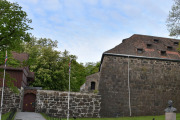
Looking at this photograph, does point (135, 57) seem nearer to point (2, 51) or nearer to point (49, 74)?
point (2, 51)

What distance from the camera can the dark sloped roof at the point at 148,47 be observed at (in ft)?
80.5

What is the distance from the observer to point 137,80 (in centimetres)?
2367

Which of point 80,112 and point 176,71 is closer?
point 80,112

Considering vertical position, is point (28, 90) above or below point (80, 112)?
above

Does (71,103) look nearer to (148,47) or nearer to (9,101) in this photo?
(9,101)

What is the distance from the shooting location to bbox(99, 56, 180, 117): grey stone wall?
2261cm

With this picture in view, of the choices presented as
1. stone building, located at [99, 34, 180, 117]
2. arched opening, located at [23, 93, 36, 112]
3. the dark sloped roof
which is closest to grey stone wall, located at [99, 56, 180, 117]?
stone building, located at [99, 34, 180, 117]

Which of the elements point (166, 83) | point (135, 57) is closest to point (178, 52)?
point (166, 83)

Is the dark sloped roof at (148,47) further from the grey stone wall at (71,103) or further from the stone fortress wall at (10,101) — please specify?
the stone fortress wall at (10,101)

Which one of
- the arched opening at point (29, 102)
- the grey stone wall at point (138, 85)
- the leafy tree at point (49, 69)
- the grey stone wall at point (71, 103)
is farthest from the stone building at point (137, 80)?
the leafy tree at point (49, 69)

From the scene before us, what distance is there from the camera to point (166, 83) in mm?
24438

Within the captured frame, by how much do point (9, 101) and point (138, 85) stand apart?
1445cm

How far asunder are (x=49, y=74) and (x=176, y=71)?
68.3 feet

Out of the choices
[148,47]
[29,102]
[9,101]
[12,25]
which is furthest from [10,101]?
[148,47]
